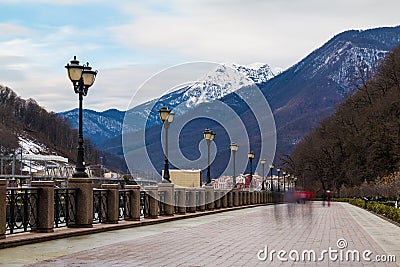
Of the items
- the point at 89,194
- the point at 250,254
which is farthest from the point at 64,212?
the point at 250,254

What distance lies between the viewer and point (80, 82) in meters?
21.2

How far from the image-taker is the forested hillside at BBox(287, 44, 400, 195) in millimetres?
66375

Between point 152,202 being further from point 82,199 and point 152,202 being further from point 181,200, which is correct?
point 82,199

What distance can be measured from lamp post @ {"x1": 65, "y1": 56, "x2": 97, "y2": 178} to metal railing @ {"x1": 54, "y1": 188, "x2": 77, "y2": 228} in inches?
42.5

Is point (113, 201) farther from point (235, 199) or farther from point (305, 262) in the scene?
point (235, 199)

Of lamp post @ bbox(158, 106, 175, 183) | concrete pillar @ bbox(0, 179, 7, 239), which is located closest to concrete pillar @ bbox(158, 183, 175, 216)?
lamp post @ bbox(158, 106, 175, 183)

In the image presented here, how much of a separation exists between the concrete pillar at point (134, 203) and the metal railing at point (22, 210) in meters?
7.08

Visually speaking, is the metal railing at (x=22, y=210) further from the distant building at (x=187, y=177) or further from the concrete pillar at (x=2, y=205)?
the distant building at (x=187, y=177)

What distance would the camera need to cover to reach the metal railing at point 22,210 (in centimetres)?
1634

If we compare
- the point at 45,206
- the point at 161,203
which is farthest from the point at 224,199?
the point at 45,206

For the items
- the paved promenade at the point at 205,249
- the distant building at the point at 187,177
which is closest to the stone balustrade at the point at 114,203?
the paved promenade at the point at 205,249

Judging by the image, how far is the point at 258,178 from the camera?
12231 centimetres

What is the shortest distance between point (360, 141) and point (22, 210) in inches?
2562

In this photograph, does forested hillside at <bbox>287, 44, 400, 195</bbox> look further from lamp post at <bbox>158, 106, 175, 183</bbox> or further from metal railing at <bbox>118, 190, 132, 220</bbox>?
metal railing at <bbox>118, 190, 132, 220</bbox>
